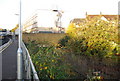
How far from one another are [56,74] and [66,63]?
4.45 ft

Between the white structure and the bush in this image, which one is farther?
the white structure

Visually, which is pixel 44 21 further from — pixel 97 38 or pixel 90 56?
pixel 97 38

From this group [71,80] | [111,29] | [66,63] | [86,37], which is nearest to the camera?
[111,29]

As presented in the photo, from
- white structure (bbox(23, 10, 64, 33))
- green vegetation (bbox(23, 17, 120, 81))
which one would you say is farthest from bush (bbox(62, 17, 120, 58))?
white structure (bbox(23, 10, 64, 33))

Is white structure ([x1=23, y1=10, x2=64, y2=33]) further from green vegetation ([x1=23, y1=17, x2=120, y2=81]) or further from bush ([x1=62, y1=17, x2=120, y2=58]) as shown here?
bush ([x1=62, y1=17, x2=120, y2=58])

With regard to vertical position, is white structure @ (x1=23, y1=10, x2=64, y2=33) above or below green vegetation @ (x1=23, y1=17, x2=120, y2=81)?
above

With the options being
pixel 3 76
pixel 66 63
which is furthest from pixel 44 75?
pixel 3 76

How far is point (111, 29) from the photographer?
5.59 m

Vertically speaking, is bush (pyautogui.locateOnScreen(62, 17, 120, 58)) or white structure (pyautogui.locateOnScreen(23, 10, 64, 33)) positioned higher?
white structure (pyautogui.locateOnScreen(23, 10, 64, 33))

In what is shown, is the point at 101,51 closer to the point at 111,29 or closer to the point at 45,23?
the point at 111,29

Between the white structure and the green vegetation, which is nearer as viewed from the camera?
the green vegetation

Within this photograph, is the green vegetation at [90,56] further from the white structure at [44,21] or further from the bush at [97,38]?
the white structure at [44,21]

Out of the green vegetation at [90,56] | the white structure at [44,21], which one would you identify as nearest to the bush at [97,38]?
the green vegetation at [90,56]

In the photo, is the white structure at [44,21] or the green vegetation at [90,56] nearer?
the green vegetation at [90,56]
